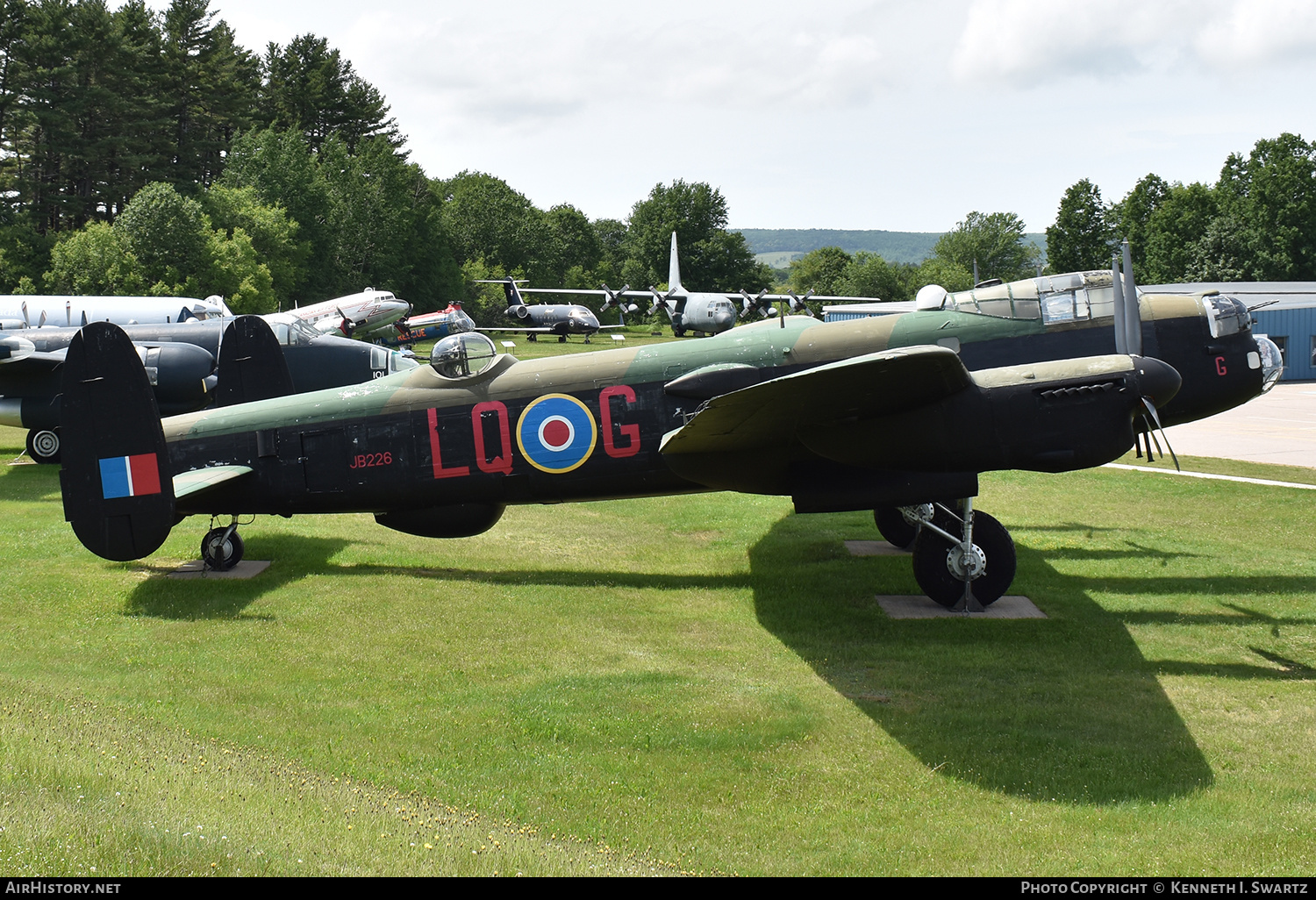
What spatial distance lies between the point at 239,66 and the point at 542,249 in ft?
120

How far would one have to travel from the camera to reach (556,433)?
1107cm

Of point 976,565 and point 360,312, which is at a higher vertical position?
point 360,312

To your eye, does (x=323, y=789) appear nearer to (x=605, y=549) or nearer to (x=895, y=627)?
(x=895, y=627)

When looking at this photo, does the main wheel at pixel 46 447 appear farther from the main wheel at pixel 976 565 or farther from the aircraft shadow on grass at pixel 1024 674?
the main wheel at pixel 976 565

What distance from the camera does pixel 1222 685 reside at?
27.6ft

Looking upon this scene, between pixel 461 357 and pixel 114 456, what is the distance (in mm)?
4065

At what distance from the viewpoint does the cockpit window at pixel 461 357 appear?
37.8ft

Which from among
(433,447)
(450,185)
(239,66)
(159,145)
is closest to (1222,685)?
(433,447)

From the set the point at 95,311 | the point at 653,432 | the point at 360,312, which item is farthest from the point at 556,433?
the point at 360,312

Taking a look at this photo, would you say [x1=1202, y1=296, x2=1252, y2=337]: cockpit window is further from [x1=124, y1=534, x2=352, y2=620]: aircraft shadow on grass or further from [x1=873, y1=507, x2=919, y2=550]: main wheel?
[x1=124, y1=534, x2=352, y2=620]: aircraft shadow on grass

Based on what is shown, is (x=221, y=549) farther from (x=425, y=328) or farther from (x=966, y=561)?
(x=425, y=328)

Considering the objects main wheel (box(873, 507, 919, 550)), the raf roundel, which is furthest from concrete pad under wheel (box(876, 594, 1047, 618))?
the raf roundel

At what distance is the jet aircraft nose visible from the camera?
9.06 meters

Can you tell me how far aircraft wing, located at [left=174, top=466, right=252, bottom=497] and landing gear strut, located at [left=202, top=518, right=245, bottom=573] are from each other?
959 mm
